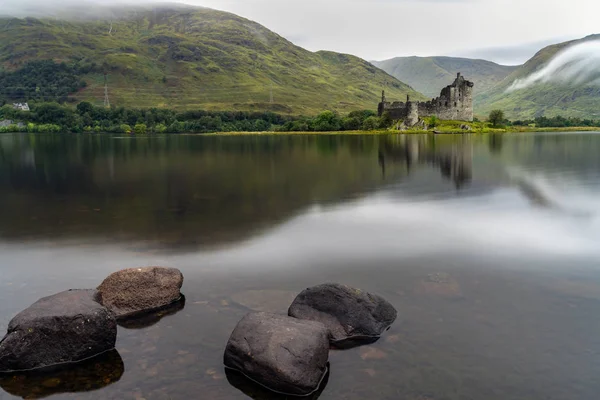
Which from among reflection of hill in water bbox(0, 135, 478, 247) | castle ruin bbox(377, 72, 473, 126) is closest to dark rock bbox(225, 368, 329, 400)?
reflection of hill in water bbox(0, 135, 478, 247)

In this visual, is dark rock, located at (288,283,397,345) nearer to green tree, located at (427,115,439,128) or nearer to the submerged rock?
the submerged rock

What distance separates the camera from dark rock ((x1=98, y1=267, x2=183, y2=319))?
12.1 m

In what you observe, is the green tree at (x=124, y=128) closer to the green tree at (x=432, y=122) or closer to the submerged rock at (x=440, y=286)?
the green tree at (x=432, y=122)

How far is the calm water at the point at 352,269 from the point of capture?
30.3 ft

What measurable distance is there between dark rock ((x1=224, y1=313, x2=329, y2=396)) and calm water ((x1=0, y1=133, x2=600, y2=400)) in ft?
1.08

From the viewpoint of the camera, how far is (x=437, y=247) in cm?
1734

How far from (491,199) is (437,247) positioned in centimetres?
1153

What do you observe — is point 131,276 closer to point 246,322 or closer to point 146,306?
point 146,306

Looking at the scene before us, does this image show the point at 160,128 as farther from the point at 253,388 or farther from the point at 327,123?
the point at 253,388

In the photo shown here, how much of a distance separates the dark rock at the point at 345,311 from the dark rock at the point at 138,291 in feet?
10.9

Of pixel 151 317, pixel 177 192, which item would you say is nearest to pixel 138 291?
pixel 151 317

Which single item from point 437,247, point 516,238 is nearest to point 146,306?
point 437,247

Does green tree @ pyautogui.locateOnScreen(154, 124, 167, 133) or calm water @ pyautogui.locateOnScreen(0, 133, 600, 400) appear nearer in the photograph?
calm water @ pyautogui.locateOnScreen(0, 133, 600, 400)

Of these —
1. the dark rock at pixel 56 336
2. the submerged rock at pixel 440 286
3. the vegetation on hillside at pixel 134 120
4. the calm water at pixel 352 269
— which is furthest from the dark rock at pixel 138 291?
the vegetation on hillside at pixel 134 120
